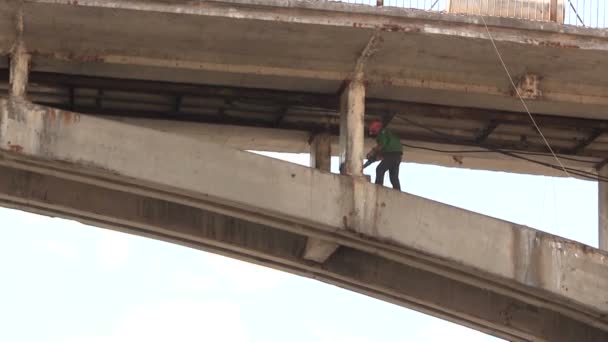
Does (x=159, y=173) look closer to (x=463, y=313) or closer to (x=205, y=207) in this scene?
(x=205, y=207)

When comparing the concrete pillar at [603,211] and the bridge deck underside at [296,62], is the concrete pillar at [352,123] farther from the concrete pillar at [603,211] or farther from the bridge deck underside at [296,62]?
the concrete pillar at [603,211]

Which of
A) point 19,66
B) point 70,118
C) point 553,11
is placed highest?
point 553,11

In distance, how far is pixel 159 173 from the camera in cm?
1781

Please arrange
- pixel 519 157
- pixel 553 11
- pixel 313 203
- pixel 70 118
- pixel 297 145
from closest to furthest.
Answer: pixel 70 118 → pixel 313 203 → pixel 553 11 → pixel 297 145 → pixel 519 157

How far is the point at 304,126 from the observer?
2077 cm

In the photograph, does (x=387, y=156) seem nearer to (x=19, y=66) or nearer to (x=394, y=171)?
(x=394, y=171)

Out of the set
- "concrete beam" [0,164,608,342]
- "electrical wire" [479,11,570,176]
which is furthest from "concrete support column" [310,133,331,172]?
"electrical wire" [479,11,570,176]

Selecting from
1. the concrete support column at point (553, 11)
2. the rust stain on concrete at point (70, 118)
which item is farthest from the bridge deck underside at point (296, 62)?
the rust stain on concrete at point (70, 118)

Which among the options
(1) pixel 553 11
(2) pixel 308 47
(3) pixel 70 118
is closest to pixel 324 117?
(2) pixel 308 47

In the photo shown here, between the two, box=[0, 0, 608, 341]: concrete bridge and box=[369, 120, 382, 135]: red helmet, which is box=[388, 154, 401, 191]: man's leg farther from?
box=[0, 0, 608, 341]: concrete bridge

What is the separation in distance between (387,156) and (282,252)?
1.93m

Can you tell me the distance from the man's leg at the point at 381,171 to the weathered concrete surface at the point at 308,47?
0.86 metres

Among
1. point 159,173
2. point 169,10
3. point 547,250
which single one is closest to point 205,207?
point 159,173

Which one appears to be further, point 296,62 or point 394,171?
point 394,171
